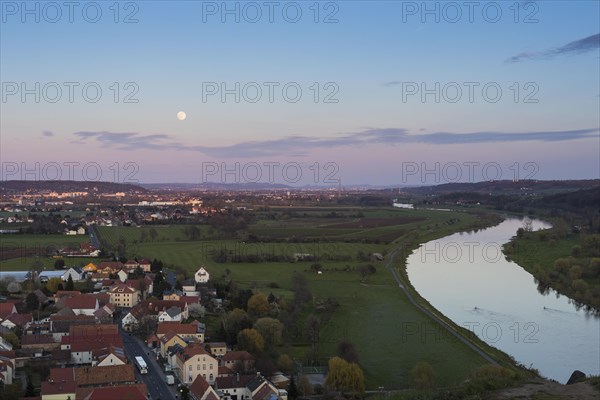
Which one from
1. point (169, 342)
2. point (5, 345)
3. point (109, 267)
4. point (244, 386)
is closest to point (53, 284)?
point (109, 267)

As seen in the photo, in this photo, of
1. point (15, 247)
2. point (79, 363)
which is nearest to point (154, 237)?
point (15, 247)

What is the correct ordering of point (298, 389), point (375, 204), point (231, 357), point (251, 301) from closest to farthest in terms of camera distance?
point (298, 389) → point (231, 357) → point (251, 301) → point (375, 204)

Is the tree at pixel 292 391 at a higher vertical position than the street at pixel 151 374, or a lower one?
higher

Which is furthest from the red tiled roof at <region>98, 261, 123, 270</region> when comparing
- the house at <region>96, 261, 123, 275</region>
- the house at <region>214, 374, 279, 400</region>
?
the house at <region>214, 374, 279, 400</region>

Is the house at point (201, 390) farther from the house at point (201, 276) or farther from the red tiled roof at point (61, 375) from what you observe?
the house at point (201, 276)

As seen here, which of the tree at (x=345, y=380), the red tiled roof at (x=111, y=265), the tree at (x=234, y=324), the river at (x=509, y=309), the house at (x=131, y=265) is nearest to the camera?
the tree at (x=345, y=380)

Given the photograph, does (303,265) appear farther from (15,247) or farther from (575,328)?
(15,247)

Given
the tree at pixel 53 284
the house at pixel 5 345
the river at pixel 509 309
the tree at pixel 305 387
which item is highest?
the tree at pixel 53 284

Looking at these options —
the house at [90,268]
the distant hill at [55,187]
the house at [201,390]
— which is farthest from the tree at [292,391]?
the distant hill at [55,187]
